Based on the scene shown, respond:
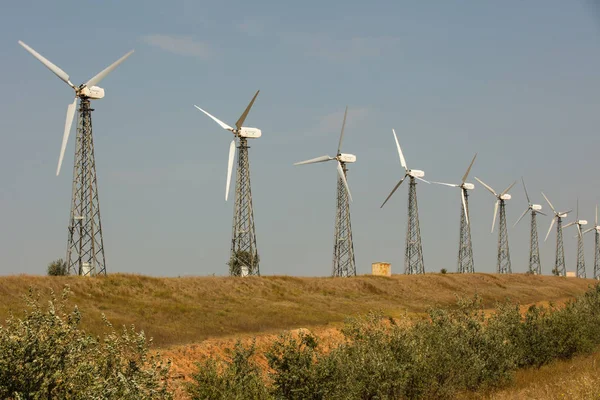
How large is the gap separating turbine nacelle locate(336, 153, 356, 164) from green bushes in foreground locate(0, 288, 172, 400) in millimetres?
92671

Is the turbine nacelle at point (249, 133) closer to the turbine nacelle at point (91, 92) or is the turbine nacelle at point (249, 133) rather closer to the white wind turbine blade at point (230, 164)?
the white wind turbine blade at point (230, 164)

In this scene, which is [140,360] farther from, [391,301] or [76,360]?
[391,301]

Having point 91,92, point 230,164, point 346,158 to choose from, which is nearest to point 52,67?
point 91,92

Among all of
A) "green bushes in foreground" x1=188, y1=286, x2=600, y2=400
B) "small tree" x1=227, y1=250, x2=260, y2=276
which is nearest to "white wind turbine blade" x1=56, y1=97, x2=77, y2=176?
"small tree" x1=227, y1=250, x2=260, y2=276

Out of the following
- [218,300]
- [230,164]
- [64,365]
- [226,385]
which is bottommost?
[226,385]

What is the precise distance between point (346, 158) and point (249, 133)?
92.1 feet

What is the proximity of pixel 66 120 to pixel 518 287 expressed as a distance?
10239 cm

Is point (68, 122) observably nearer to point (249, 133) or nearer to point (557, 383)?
point (249, 133)

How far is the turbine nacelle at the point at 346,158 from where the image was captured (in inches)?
4469

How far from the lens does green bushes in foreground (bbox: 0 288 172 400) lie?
19.7m

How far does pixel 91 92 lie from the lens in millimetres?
73875

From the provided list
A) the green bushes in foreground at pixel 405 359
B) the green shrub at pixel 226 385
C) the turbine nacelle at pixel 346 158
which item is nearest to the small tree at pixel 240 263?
the turbine nacelle at pixel 346 158

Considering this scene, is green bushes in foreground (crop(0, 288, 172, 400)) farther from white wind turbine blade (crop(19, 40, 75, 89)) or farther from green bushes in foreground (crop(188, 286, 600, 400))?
white wind turbine blade (crop(19, 40, 75, 89))

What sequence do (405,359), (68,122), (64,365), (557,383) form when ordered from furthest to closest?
(68,122), (557,383), (405,359), (64,365)
